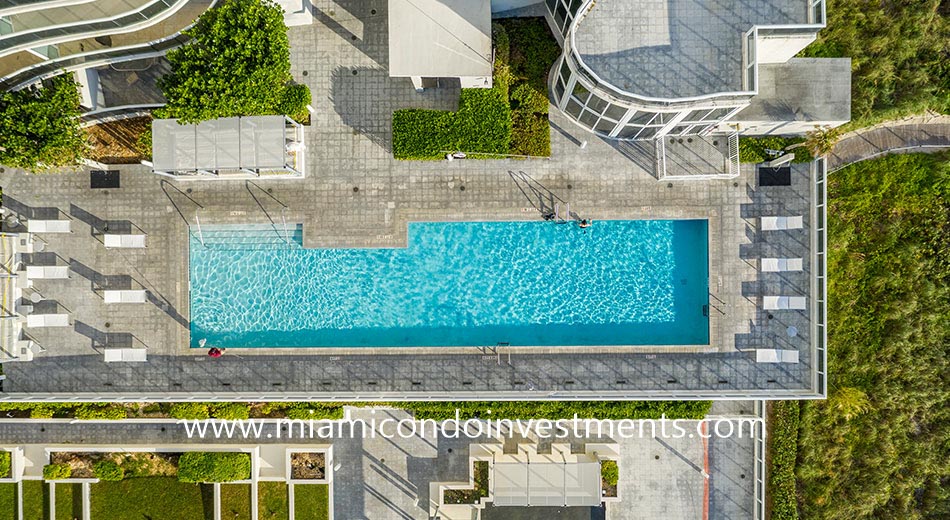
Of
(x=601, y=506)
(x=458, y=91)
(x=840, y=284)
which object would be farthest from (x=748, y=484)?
(x=458, y=91)

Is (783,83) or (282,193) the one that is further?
(282,193)

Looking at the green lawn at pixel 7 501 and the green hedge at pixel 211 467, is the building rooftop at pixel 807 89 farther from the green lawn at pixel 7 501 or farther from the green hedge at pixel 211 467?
the green lawn at pixel 7 501

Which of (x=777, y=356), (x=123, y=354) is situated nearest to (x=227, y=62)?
(x=123, y=354)

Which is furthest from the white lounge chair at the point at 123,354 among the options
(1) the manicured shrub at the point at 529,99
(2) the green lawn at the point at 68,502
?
(1) the manicured shrub at the point at 529,99

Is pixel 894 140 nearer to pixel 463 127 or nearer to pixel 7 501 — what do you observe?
pixel 463 127

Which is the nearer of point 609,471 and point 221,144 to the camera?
point 221,144

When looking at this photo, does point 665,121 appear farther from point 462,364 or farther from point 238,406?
point 238,406

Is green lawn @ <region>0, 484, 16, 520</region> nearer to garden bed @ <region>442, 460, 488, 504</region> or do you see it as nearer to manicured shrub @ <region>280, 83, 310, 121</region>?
garden bed @ <region>442, 460, 488, 504</region>
